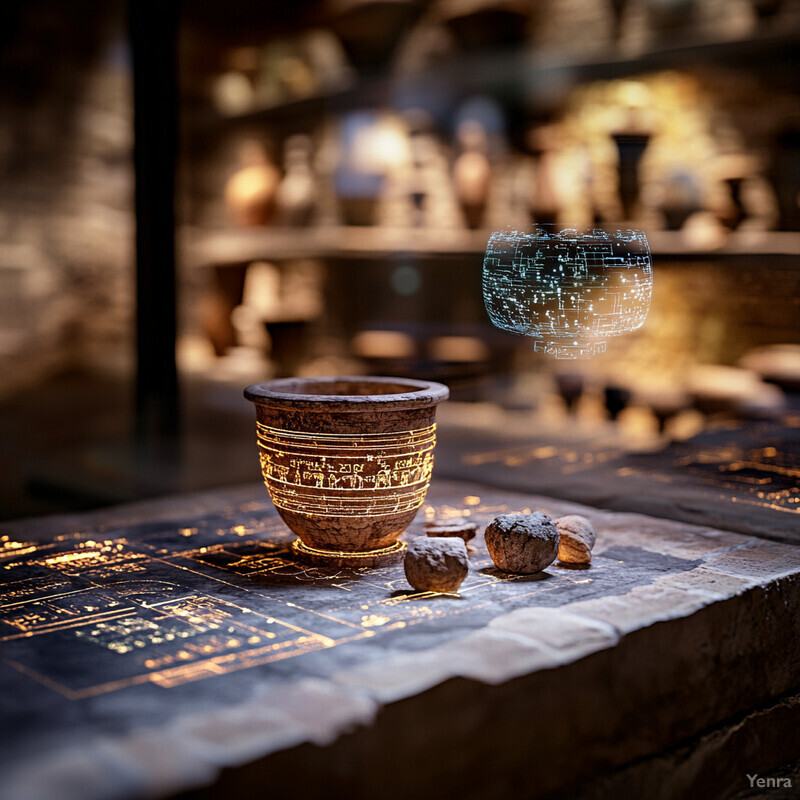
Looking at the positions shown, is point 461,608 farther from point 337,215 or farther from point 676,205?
point 337,215

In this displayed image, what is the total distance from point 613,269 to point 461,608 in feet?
3.91

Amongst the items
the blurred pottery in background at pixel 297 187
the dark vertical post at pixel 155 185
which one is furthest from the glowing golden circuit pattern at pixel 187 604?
the blurred pottery in background at pixel 297 187

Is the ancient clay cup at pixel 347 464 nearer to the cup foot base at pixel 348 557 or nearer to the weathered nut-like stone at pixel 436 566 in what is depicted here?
the cup foot base at pixel 348 557

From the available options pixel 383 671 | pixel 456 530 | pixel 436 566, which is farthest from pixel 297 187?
pixel 383 671

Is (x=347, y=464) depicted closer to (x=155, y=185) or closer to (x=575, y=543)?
(x=575, y=543)

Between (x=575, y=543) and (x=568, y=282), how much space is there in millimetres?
820

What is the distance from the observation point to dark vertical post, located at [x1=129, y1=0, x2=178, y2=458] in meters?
4.74

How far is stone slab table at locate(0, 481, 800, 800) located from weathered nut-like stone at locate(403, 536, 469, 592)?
0.04m

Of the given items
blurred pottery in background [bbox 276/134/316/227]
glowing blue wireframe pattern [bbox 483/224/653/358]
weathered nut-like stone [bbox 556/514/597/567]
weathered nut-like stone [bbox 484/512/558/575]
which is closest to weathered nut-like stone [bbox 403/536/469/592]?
weathered nut-like stone [bbox 484/512/558/575]

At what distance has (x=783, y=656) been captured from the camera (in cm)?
246

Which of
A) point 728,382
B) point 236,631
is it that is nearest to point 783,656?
point 236,631

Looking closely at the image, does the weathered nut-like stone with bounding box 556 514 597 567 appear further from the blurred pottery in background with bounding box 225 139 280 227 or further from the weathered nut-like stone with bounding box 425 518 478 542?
the blurred pottery in background with bounding box 225 139 280 227

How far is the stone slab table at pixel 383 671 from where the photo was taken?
1581mm

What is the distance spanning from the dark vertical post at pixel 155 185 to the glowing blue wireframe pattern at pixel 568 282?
221 centimetres
